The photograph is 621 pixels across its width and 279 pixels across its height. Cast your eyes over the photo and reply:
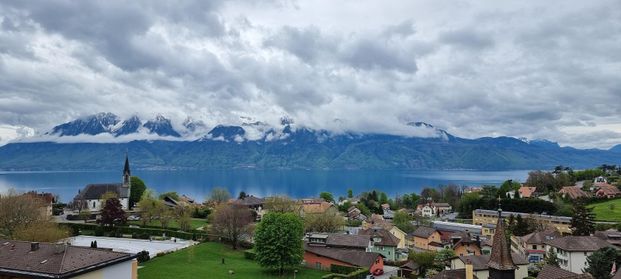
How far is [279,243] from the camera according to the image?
4222 centimetres

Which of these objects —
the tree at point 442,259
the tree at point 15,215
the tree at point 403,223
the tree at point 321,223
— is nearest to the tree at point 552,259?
the tree at point 442,259

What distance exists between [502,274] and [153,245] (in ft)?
123

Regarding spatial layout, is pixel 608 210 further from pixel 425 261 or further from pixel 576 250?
pixel 425 261

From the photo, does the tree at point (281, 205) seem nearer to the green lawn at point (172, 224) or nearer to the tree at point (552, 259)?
the green lawn at point (172, 224)

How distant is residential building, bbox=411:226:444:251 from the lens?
63.6 m

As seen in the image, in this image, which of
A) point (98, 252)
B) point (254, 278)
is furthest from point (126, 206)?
point (98, 252)

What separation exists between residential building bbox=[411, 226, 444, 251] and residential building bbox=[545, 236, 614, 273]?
18.7 metres

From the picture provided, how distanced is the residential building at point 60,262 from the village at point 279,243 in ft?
0.22

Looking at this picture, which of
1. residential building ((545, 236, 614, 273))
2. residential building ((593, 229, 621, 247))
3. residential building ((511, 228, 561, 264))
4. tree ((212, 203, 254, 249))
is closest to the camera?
residential building ((545, 236, 614, 273))

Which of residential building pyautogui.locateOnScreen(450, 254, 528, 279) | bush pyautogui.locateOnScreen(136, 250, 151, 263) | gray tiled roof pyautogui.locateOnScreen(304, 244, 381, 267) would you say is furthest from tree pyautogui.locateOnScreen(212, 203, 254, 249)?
residential building pyautogui.locateOnScreen(450, 254, 528, 279)

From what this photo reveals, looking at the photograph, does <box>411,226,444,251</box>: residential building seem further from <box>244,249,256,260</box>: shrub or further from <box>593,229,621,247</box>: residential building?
<box>244,249,256,260</box>: shrub

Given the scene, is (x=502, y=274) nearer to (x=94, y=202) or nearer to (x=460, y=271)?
(x=460, y=271)

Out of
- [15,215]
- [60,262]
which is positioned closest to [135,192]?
[15,215]

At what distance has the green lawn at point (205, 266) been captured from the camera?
122ft
